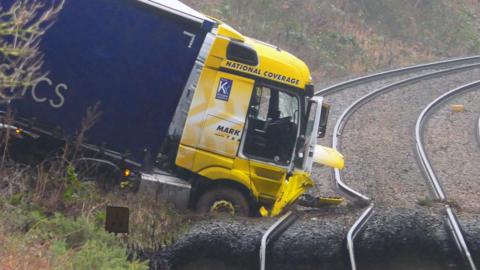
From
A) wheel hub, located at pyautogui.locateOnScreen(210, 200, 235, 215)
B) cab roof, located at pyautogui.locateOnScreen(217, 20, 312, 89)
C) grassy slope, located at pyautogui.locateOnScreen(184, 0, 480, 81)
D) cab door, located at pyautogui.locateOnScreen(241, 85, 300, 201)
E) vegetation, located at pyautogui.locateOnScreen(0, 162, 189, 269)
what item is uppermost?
grassy slope, located at pyautogui.locateOnScreen(184, 0, 480, 81)

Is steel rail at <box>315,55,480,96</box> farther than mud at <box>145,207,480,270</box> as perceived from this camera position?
Yes

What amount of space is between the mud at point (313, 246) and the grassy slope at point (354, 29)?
16.7 metres

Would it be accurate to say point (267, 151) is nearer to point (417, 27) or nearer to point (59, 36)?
point (59, 36)

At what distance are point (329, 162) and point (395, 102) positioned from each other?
10498 millimetres

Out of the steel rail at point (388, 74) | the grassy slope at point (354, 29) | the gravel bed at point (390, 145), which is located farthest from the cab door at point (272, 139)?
the grassy slope at point (354, 29)

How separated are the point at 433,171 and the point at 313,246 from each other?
21.4 feet

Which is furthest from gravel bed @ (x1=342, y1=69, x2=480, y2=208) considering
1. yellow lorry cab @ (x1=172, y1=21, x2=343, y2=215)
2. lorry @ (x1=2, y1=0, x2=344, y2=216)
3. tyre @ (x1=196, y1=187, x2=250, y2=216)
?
tyre @ (x1=196, y1=187, x2=250, y2=216)

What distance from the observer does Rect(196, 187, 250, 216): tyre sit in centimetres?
1247

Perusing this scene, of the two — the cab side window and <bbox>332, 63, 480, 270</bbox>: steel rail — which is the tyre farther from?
<bbox>332, 63, 480, 270</bbox>: steel rail

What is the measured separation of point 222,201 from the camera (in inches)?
492

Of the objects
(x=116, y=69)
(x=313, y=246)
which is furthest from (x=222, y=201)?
(x=116, y=69)

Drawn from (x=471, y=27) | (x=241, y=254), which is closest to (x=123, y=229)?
(x=241, y=254)

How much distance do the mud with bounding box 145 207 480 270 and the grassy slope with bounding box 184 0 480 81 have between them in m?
16.7

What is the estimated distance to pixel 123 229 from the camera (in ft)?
34.0
